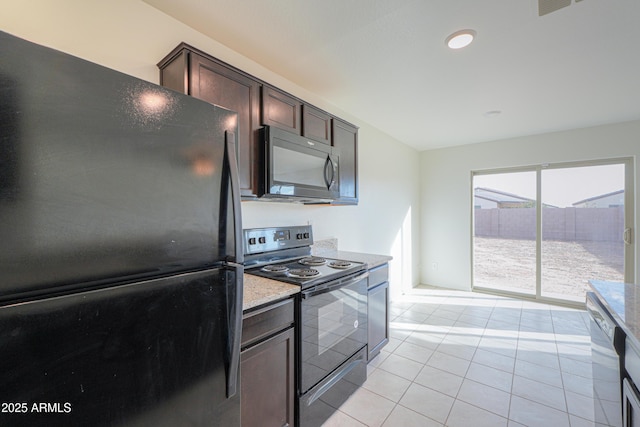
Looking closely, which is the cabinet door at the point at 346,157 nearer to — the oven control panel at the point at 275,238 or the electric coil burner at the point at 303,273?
the oven control panel at the point at 275,238

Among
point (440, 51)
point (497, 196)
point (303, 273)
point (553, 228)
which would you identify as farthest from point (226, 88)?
point (553, 228)

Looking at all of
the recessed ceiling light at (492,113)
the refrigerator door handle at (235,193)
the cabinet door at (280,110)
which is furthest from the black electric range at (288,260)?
the recessed ceiling light at (492,113)

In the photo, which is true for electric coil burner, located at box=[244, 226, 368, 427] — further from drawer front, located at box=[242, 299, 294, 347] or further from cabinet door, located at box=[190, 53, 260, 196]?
cabinet door, located at box=[190, 53, 260, 196]

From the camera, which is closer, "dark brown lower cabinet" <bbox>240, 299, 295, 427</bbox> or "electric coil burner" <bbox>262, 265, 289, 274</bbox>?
"dark brown lower cabinet" <bbox>240, 299, 295, 427</bbox>

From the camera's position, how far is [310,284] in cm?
162

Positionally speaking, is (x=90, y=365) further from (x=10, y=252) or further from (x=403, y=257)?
(x=403, y=257)

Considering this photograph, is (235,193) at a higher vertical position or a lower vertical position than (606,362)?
higher

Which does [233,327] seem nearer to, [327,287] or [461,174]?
[327,287]

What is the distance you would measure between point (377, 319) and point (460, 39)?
7.47 feet

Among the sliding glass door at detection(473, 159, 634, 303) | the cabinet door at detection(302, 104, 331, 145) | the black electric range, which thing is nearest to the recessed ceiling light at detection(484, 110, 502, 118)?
the sliding glass door at detection(473, 159, 634, 303)

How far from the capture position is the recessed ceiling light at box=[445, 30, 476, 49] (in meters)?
1.78

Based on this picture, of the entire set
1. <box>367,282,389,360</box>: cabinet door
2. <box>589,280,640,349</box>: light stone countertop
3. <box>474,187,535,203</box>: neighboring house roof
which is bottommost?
<box>367,282,389,360</box>: cabinet door

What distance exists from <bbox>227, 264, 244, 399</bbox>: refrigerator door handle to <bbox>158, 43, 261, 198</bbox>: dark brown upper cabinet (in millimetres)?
752

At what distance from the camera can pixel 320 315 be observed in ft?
5.55
